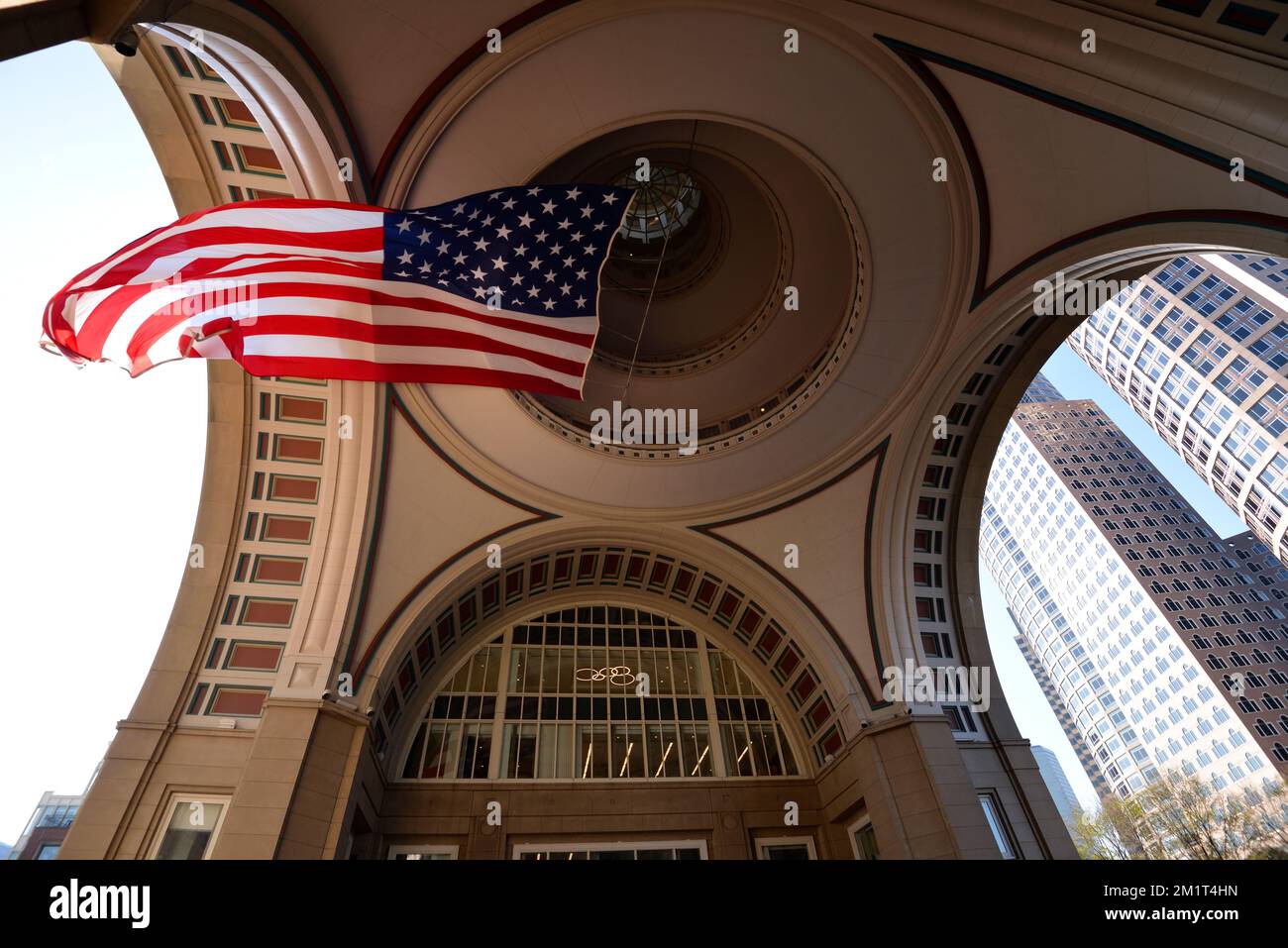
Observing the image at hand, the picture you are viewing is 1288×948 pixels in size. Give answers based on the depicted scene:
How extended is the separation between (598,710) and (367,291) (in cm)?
1364

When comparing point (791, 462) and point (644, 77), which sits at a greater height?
point (644, 77)

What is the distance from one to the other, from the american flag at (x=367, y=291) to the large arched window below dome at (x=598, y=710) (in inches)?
441

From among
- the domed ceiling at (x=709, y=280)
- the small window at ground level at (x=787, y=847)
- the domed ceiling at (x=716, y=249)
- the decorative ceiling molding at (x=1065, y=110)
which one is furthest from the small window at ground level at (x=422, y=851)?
the decorative ceiling molding at (x=1065, y=110)

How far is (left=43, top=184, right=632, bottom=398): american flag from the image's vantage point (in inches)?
356

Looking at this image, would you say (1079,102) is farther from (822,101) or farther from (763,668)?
(763,668)

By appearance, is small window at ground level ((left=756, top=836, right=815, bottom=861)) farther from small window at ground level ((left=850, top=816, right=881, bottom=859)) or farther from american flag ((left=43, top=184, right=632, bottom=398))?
american flag ((left=43, top=184, right=632, bottom=398))

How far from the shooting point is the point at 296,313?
10.2 meters

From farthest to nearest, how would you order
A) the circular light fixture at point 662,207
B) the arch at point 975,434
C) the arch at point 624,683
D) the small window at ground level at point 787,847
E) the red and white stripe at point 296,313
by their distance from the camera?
1. the circular light fixture at point 662,207
2. the arch at point 624,683
3. the small window at ground level at point 787,847
4. the arch at point 975,434
5. the red and white stripe at point 296,313

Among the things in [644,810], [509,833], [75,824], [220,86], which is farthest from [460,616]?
[220,86]

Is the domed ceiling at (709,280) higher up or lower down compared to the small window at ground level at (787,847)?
higher up

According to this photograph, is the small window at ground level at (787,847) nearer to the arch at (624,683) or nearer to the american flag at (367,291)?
the arch at (624,683)

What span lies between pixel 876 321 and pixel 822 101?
5.42 metres

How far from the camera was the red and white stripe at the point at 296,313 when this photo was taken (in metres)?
8.91
